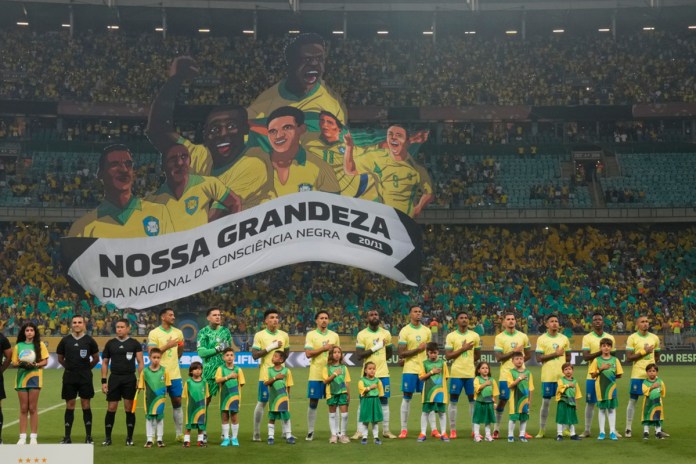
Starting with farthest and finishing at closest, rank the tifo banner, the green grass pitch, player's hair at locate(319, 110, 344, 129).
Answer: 1. player's hair at locate(319, 110, 344, 129)
2. the tifo banner
3. the green grass pitch

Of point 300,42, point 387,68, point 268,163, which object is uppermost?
point 387,68

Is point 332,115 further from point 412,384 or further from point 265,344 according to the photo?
point 265,344

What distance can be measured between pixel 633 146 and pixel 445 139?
10712mm

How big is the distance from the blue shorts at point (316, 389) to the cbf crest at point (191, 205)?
24.6 metres

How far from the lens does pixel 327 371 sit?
20.6 m


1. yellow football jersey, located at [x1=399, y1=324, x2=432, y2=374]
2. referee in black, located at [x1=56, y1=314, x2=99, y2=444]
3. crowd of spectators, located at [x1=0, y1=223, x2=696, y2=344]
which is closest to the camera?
referee in black, located at [x1=56, y1=314, x2=99, y2=444]

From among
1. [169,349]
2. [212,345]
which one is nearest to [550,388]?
[212,345]

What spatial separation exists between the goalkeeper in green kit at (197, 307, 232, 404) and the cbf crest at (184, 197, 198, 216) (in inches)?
958

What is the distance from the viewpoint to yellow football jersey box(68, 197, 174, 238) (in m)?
43.9

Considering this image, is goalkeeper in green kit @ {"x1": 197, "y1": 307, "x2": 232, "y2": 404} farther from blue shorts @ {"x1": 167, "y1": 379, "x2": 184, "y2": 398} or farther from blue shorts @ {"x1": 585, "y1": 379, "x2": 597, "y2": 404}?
blue shorts @ {"x1": 585, "y1": 379, "x2": 597, "y2": 404}

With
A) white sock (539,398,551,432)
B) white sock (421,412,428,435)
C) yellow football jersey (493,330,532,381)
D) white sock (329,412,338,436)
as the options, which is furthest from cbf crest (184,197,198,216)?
white sock (539,398,551,432)

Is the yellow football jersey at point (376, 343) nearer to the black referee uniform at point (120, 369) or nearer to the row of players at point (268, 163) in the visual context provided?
the black referee uniform at point (120, 369)

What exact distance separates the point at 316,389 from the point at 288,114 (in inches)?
1011

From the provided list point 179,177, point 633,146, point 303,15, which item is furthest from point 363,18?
point 179,177
